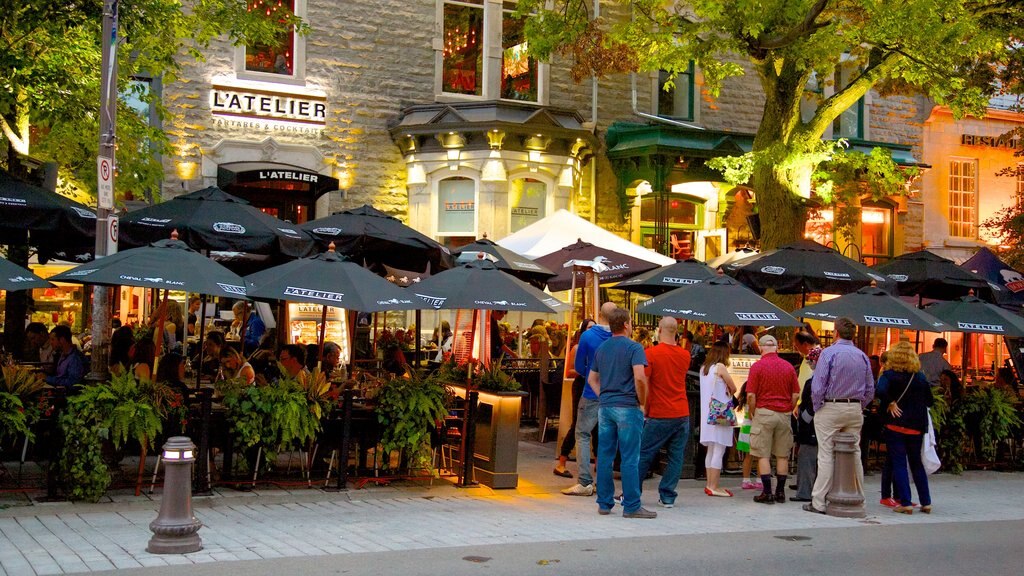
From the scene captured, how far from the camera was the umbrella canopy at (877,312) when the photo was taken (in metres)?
14.1

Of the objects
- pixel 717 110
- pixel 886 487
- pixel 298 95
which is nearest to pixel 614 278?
pixel 886 487

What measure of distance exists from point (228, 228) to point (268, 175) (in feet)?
23.5

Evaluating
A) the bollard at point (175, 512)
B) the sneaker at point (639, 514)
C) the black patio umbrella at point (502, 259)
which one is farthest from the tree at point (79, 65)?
the sneaker at point (639, 514)

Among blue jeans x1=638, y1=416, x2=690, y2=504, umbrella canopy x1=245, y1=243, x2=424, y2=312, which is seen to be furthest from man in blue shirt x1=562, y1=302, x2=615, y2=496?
umbrella canopy x1=245, y1=243, x2=424, y2=312

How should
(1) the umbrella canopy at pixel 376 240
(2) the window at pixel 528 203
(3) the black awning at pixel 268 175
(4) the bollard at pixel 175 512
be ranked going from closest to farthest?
(4) the bollard at pixel 175 512 → (1) the umbrella canopy at pixel 376 240 → (3) the black awning at pixel 268 175 → (2) the window at pixel 528 203

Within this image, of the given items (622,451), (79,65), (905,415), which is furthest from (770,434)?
(79,65)

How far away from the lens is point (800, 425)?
1245 centimetres

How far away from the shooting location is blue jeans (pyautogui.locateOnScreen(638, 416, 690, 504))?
1141cm

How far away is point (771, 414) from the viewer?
12258mm

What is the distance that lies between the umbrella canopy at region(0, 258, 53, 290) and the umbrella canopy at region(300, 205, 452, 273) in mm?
4649

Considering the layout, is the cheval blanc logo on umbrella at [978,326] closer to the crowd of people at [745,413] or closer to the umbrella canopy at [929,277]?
the crowd of people at [745,413]

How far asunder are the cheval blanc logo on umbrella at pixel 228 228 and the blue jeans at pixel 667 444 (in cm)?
591

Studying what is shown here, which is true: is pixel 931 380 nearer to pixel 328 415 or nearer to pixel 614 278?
pixel 614 278

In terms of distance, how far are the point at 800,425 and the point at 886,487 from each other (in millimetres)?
1162
